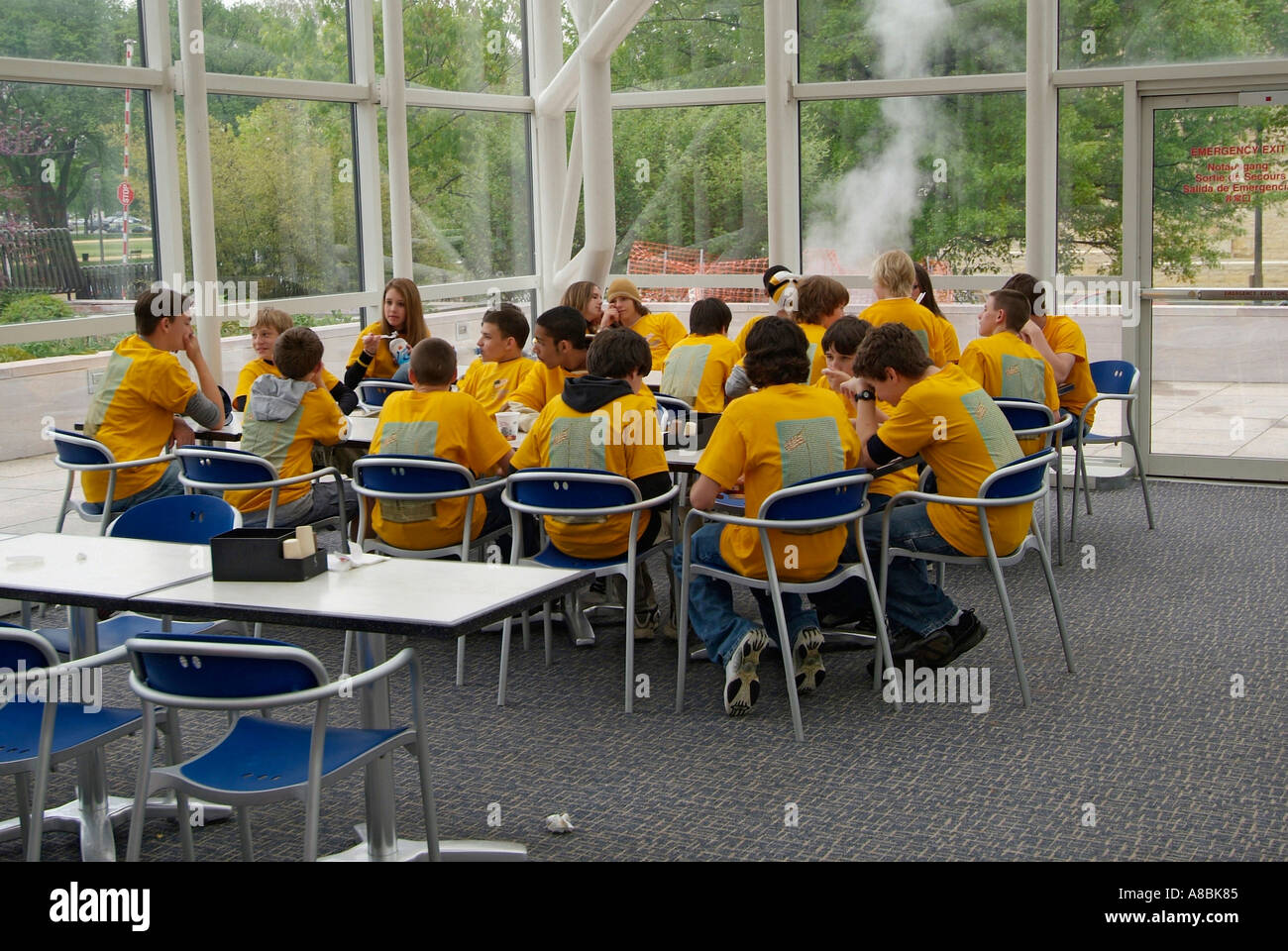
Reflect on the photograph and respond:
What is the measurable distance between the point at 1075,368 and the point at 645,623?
2.89 meters

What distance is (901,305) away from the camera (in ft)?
21.7

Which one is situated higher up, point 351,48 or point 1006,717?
point 351,48

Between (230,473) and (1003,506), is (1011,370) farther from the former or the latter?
(230,473)

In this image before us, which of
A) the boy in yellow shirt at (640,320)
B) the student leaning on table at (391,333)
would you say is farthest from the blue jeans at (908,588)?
the student leaning on table at (391,333)

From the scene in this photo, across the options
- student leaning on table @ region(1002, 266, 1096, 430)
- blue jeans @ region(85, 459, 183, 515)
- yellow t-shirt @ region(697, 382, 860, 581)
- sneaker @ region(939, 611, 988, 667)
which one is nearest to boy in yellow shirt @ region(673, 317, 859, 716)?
yellow t-shirt @ region(697, 382, 860, 581)

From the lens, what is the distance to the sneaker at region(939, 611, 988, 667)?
510 cm

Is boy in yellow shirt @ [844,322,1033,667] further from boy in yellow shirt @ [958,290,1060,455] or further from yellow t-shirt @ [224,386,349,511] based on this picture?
yellow t-shirt @ [224,386,349,511]

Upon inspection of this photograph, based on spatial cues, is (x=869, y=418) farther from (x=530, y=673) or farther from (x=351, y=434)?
(x=351, y=434)

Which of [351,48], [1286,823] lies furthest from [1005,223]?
[1286,823]

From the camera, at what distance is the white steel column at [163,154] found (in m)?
6.98

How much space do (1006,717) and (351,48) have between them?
594 centimetres

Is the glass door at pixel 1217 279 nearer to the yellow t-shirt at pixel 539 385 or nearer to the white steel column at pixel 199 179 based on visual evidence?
the yellow t-shirt at pixel 539 385

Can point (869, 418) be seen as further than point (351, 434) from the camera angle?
No

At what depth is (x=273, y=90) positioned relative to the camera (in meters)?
7.87
